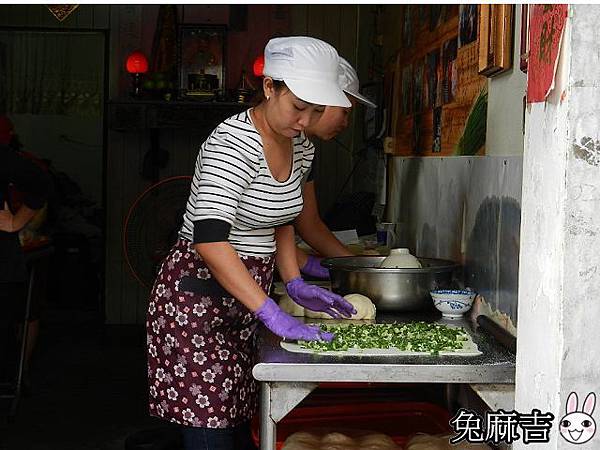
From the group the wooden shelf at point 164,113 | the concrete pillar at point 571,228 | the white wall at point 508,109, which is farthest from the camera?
the wooden shelf at point 164,113

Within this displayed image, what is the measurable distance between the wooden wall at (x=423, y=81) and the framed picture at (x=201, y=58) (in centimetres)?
151

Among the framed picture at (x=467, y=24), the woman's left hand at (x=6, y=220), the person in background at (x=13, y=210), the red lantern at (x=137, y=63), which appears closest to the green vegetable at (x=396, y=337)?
the framed picture at (x=467, y=24)

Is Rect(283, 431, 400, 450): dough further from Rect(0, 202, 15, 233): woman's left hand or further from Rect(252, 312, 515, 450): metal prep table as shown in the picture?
Rect(0, 202, 15, 233): woman's left hand

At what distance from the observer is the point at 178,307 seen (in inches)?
121

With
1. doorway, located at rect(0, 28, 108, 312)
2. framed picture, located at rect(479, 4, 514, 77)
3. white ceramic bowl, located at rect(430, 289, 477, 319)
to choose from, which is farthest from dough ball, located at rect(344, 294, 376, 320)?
doorway, located at rect(0, 28, 108, 312)

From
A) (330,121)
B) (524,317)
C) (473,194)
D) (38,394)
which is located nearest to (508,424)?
(524,317)

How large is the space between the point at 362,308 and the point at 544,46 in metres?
1.38

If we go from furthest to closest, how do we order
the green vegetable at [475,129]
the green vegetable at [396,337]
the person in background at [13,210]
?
the person in background at [13,210] < the green vegetable at [475,129] < the green vegetable at [396,337]

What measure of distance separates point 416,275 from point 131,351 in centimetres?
459

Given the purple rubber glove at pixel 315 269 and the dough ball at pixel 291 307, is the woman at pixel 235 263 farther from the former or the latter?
the purple rubber glove at pixel 315 269

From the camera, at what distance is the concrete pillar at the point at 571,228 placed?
1.87m

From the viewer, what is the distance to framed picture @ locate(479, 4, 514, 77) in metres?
3.16

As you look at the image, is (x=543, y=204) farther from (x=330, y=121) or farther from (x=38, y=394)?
(x=38, y=394)

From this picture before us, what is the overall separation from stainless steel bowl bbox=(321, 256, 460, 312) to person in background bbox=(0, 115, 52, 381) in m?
2.14
